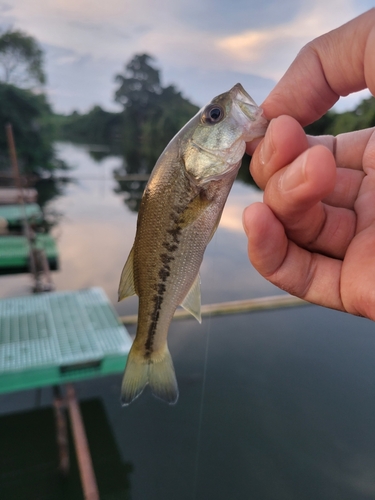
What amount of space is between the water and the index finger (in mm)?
2136

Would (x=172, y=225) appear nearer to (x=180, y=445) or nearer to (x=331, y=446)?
(x=180, y=445)

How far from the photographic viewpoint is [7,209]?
1065 cm

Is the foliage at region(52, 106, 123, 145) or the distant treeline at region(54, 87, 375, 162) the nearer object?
the distant treeline at region(54, 87, 375, 162)

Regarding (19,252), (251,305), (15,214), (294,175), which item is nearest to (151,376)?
(294,175)

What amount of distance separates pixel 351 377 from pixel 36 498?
4.25 metres

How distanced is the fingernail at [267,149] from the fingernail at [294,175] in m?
0.08

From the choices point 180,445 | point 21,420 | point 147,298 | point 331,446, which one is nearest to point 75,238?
point 21,420

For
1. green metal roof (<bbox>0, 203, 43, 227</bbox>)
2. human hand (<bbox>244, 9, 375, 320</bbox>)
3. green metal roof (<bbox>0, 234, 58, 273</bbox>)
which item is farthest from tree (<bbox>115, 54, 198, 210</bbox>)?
human hand (<bbox>244, 9, 375, 320</bbox>)

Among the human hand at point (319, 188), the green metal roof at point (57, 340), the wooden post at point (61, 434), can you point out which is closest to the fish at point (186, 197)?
the human hand at point (319, 188)

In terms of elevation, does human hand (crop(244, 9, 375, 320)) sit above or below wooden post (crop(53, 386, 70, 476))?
above

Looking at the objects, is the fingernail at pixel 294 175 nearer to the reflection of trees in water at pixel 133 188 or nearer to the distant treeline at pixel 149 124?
the reflection of trees in water at pixel 133 188

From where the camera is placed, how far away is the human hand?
3.47 feet

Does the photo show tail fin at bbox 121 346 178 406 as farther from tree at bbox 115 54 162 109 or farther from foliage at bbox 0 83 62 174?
foliage at bbox 0 83 62 174

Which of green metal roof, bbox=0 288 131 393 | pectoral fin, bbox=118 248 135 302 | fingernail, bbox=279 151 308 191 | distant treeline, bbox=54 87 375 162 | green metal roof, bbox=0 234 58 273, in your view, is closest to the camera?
fingernail, bbox=279 151 308 191
